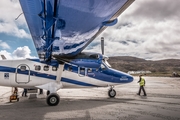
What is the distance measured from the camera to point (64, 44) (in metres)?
5.23

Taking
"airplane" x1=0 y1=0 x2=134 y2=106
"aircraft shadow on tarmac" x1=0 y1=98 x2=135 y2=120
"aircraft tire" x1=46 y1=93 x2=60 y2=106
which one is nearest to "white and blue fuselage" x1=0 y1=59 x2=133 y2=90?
"airplane" x1=0 y1=0 x2=134 y2=106

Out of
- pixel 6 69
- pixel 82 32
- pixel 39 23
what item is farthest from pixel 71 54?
pixel 6 69

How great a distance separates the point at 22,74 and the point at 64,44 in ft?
14.8

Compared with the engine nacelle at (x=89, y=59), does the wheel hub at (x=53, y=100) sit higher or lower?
lower

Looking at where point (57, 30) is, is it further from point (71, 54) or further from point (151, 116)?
point (151, 116)

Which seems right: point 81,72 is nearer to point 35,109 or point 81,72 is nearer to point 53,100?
point 53,100

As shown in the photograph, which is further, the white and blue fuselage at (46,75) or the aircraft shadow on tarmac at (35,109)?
the white and blue fuselage at (46,75)

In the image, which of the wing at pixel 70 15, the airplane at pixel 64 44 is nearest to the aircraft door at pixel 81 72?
the airplane at pixel 64 44

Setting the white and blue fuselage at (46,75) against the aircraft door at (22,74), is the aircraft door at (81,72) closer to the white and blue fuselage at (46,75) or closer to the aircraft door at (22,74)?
the white and blue fuselage at (46,75)

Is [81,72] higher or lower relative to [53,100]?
higher

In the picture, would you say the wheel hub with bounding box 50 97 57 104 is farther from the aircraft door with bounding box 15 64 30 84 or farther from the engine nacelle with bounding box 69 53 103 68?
the engine nacelle with bounding box 69 53 103 68

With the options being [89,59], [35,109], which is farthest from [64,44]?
[35,109]

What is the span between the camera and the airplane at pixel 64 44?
9.12ft

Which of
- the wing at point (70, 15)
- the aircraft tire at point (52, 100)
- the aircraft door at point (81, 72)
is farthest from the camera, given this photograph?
the aircraft door at point (81, 72)
